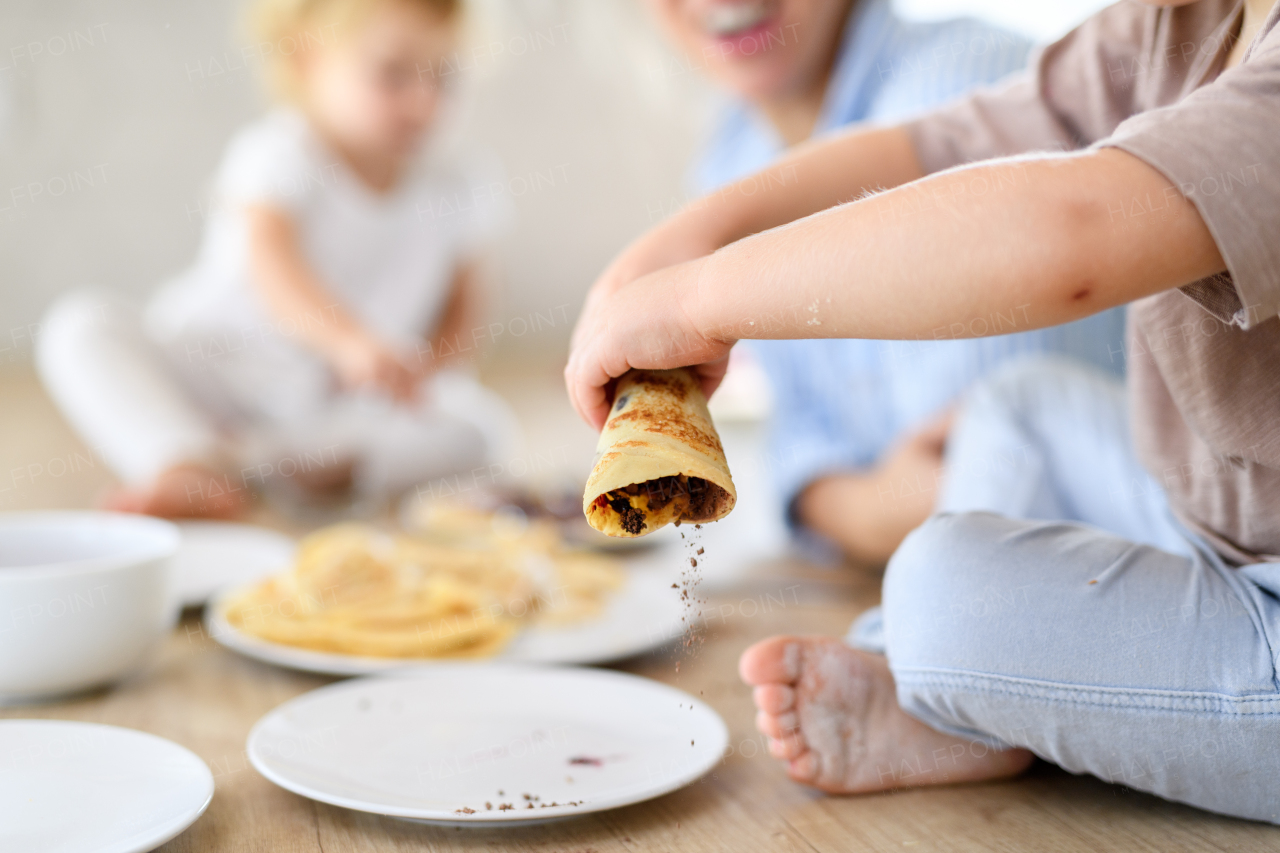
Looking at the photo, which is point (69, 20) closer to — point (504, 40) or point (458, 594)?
point (504, 40)

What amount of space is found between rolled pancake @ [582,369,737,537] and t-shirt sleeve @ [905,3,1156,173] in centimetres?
33

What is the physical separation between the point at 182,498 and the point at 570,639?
86 cm

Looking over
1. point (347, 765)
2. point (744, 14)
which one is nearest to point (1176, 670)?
point (347, 765)

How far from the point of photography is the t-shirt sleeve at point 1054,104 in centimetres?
80

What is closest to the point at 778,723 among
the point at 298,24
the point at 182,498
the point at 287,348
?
the point at 182,498

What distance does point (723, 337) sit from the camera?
615 millimetres

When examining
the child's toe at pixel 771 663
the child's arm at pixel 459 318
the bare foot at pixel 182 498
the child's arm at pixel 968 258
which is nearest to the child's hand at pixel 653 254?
the child's arm at pixel 968 258

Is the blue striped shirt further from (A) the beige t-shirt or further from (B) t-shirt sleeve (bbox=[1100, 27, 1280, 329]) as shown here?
(B) t-shirt sleeve (bbox=[1100, 27, 1280, 329])

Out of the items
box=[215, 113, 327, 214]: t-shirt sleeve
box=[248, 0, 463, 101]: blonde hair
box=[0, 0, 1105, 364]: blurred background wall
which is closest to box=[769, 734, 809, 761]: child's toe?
box=[215, 113, 327, 214]: t-shirt sleeve

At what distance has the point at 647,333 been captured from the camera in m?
0.63

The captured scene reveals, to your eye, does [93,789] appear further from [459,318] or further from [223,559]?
[459,318]

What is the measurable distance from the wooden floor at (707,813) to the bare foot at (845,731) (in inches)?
0.6

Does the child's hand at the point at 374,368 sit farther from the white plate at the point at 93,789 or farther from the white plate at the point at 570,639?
the white plate at the point at 93,789

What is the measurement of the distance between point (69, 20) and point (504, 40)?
56.4 inches
